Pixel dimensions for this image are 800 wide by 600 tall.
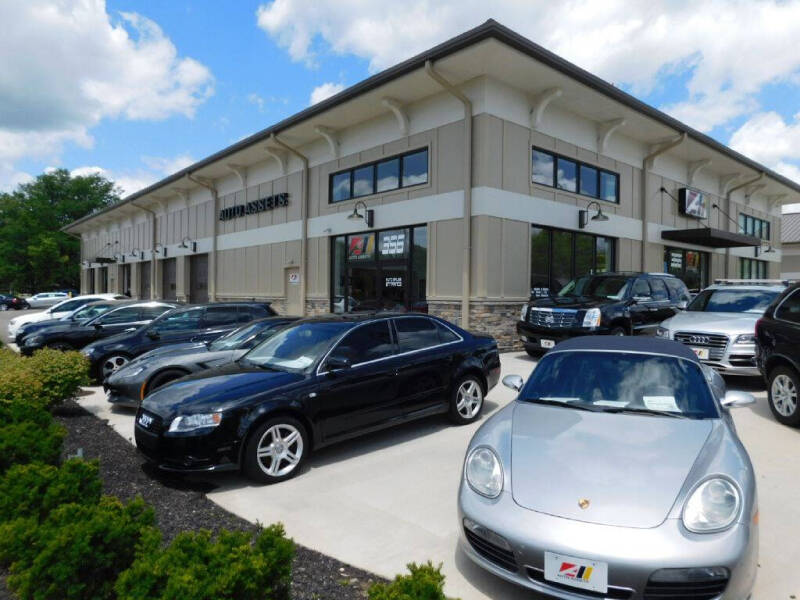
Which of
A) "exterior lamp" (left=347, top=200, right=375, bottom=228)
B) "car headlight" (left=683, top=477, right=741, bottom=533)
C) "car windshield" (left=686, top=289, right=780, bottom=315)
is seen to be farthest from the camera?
"exterior lamp" (left=347, top=200, right=375, bottom=228)

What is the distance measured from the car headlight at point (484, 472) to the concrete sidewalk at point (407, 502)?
22.2 inches

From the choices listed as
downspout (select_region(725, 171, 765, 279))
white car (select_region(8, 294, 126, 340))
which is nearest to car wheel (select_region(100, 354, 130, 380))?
white car (select_region(8, 294, 126, 340))

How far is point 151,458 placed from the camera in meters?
4.41

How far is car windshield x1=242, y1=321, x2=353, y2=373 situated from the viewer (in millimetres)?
5086

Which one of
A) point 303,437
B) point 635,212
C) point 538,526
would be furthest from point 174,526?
point 635,212

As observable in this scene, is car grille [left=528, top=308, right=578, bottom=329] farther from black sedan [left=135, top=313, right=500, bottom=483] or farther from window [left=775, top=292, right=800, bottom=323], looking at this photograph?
black sedan [left=135, top=313, right=500, bottom=483]

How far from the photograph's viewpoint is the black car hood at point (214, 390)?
434 cm

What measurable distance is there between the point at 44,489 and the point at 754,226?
29.0 metres

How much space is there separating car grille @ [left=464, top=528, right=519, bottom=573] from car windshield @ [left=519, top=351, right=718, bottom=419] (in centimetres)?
129

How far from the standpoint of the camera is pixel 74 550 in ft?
7.77

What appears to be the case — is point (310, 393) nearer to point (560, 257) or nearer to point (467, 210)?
point (467, 210)

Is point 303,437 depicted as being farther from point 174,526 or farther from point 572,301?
point 572,301

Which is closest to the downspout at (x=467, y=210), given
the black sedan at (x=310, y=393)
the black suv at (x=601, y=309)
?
the black suv at (x=601, y=309)

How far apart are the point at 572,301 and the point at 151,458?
8.49 m
